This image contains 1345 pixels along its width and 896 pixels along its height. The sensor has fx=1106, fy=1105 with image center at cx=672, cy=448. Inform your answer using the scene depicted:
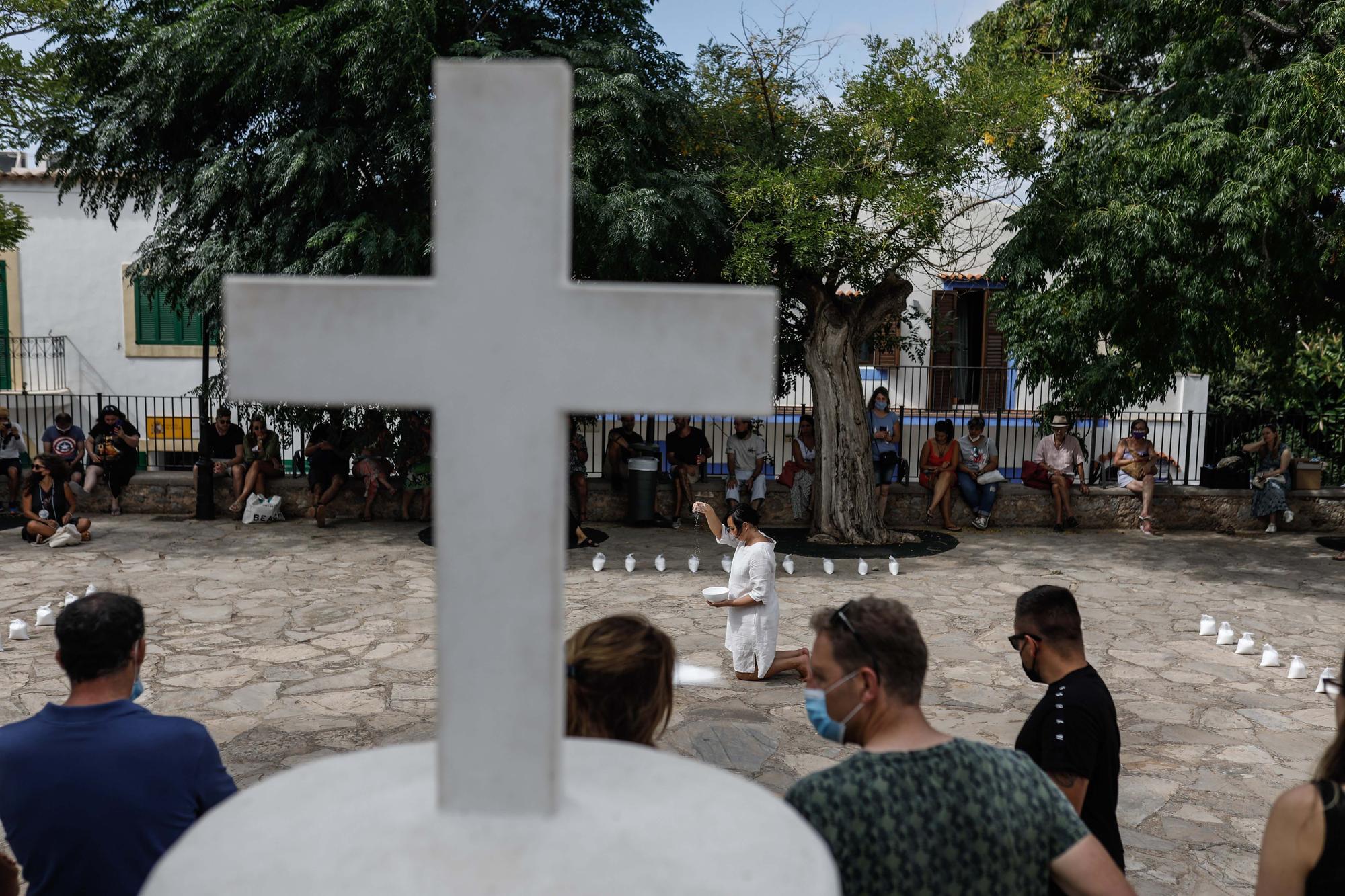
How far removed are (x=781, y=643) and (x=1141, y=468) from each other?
774 centimetres

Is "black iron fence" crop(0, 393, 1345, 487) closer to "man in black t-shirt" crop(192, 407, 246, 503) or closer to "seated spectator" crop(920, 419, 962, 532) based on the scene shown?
"man in black t-shirt" crop(192, 407, 246, 503)

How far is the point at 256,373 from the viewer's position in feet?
6.11

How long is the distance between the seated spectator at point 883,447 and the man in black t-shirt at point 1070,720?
10.2m

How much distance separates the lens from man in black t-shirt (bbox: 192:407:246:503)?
14.1 metres

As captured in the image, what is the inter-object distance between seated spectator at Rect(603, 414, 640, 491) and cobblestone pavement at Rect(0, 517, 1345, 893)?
0.78 m

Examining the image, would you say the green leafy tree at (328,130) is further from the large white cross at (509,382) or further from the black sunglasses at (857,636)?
the large white cross at (509,382)

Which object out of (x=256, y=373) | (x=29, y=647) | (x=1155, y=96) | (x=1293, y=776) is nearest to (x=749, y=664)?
(x=1293, y=776)

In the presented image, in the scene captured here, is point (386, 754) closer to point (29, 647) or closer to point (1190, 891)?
point (1190, 891)

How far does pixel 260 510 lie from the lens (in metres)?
13.7

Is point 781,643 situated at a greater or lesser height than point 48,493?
lesser

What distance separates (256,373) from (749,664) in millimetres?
5887

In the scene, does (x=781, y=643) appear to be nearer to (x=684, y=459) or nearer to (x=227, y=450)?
(x=684, y=459)

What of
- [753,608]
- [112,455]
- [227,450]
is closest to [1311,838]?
[753,608]

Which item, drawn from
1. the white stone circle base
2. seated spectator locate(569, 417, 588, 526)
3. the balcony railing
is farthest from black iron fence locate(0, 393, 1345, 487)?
the white stone circle base
